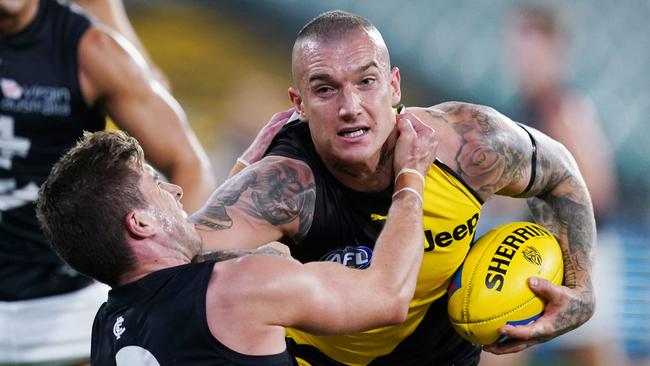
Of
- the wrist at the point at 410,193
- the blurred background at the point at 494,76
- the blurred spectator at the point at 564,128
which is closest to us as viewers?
the wrist at the point at 410,193

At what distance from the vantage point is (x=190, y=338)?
3344 mm

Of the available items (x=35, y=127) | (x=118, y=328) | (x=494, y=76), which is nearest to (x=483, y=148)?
(x=118, y=328)

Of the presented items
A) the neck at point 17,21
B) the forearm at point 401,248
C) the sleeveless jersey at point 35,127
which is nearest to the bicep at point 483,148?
the forearm at point 401,248

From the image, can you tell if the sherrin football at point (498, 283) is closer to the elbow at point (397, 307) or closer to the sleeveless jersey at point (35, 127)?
the elbow at point (397, 307)

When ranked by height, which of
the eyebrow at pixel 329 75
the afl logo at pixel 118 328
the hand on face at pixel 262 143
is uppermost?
the eyebrow at pixel 329 75

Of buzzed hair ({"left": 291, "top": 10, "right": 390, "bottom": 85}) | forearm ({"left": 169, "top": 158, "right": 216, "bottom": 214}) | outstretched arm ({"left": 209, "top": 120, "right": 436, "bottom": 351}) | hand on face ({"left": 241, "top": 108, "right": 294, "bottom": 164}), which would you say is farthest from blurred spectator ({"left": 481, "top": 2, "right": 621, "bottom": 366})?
outstretched arm ({"left": 209, "top": 120, "right": 436, "bottom": 351})

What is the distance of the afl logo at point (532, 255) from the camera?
14.0ft

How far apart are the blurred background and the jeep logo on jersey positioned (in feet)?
16.4

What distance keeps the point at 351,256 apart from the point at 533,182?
91cm

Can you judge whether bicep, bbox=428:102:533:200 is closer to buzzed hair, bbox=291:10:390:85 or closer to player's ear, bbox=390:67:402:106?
player's ear, bbox=390:67:402:106

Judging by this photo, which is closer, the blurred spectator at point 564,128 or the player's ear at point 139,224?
the player's ear at point 139,224

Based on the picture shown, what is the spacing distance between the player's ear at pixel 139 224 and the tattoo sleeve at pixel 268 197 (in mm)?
429

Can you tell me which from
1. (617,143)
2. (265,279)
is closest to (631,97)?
(617,143)

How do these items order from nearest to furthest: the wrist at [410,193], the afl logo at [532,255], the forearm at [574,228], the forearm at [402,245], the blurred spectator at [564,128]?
1. the forearm at [402,245]
2. the wrist at [410,193]
3. the afl logo at [532,255]
4. the forearm at [574,228]
5. the blurred spectator at [564,128]
